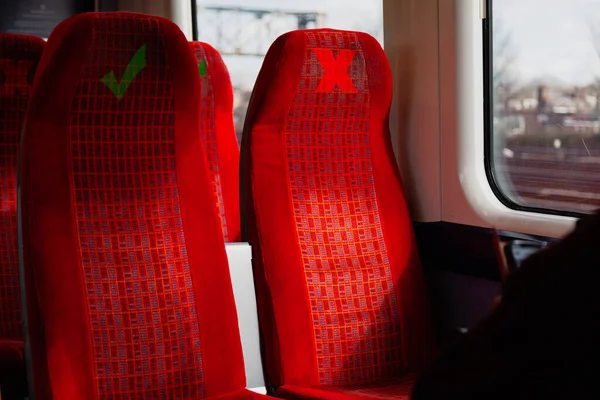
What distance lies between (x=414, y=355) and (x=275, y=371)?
41 cm

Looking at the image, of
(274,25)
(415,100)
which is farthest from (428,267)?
(274,25)

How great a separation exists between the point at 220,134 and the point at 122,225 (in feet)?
2.62

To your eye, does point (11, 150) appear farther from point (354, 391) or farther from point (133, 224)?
point (354, 391)

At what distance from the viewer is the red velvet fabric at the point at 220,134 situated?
271cm

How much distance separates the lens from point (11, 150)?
2.74m

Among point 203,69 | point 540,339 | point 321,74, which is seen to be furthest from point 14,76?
point 540,339

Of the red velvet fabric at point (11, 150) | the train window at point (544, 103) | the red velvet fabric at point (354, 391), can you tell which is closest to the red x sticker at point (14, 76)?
the red velvet fabric at point (11, 150)

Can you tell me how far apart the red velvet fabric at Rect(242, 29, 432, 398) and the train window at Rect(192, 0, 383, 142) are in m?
0.85

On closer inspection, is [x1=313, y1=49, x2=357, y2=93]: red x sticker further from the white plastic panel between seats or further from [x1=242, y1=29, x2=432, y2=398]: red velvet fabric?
the white plastic panel between seats

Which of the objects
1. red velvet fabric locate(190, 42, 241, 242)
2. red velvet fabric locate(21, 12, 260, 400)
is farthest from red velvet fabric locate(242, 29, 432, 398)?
red velvet fabric locate(190, 42, 241, 242)

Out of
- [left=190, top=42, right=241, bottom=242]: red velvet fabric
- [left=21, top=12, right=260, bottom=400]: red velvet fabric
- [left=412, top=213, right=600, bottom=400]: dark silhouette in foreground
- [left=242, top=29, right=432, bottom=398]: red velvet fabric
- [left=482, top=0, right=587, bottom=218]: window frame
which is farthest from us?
[left=190, top=42, right=241, bottom=242]: red velvet fabric

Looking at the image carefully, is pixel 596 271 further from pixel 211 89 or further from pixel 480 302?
pixel 211 89

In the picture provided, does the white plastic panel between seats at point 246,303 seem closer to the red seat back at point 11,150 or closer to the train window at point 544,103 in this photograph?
the train window at point 544,103

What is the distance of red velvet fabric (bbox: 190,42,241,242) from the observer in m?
2.71
